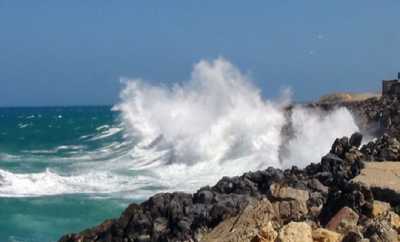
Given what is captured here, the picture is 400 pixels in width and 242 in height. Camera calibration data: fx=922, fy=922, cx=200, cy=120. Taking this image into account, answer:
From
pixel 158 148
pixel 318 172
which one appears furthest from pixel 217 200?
pixel 158 148

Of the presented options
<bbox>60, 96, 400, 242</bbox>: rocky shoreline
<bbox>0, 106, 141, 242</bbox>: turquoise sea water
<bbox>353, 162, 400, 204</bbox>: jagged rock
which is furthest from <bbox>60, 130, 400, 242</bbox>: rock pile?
<bbox>0, 106, 141, 242</bbox>: turquoise sea water

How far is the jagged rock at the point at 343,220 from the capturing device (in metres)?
9.82

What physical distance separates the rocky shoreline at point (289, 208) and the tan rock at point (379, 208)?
2cm

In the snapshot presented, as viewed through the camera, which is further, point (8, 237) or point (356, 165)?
point (8, 237)

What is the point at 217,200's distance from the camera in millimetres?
12805

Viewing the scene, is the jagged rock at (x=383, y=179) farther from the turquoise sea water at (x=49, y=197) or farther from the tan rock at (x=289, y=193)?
the turquoise sea water at (x=49, y=197)

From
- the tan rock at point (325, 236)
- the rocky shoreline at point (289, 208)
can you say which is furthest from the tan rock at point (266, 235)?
the tan rock at point (325, 236)

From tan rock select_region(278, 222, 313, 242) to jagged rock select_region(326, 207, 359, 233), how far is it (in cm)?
91

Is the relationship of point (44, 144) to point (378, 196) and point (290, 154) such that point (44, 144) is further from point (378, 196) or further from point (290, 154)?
point (378, 196)

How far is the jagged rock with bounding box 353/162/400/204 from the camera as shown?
11273 millimetres

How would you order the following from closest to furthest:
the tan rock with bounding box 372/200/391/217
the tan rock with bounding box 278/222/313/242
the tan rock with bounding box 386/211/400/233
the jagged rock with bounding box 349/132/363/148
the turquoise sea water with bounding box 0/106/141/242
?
1. the tan rock with bounding box 278/222/313/242
2. the tan rock with bounding box 386/211/400/233
3. the tan rock with bounding box 372/200/391/217
4. the jagged rock with bounding box 349/132/363/148
5. the turquoise sea water with bounding box 0/106/141/242

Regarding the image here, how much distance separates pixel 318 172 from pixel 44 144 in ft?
124

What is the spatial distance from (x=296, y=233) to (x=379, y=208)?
6.97 feet

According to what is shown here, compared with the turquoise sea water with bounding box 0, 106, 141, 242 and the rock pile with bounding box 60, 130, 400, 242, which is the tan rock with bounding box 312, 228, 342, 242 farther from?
the turquoise sea water with bounding box 0, 106, 141, 242
